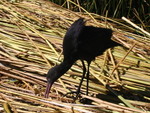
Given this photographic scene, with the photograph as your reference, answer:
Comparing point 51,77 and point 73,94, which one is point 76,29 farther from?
point 73,94

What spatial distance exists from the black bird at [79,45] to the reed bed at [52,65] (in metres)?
0.15

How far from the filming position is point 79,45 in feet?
6.13

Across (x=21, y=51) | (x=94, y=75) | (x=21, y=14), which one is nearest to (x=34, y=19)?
(x=21, y=14)

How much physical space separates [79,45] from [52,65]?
0.44 metres

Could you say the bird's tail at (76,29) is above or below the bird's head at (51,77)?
above

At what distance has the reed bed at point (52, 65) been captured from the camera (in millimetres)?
1731

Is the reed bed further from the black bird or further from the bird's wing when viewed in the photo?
the bird's wing

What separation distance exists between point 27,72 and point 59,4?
143 cm

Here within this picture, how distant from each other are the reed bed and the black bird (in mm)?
146

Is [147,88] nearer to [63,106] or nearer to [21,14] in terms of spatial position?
[63,106]

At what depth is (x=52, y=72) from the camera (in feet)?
6.08

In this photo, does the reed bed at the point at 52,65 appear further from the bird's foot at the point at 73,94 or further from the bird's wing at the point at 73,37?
the bird's wing at the point at 73,37

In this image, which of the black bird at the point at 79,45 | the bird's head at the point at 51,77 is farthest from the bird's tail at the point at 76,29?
the bird's head at the point at 51,77

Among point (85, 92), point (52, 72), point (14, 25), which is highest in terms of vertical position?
point (14, 25)
